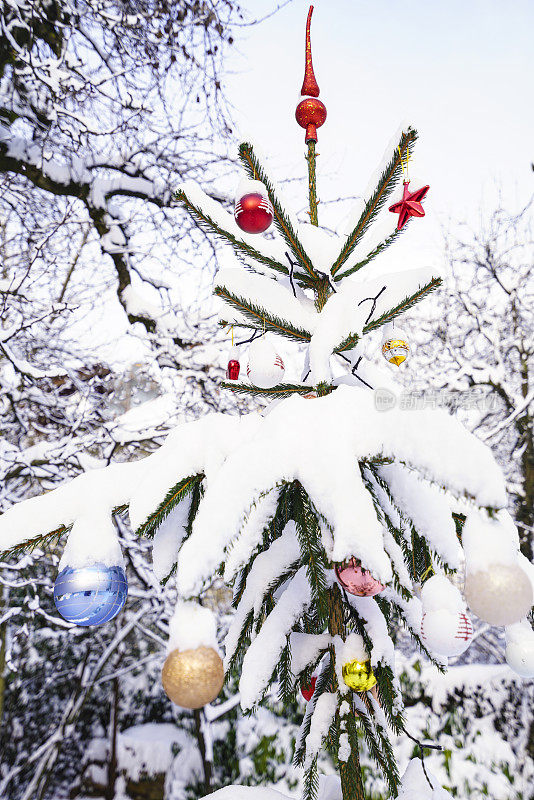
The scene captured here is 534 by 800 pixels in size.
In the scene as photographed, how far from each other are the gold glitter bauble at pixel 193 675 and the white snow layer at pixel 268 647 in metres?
0.28

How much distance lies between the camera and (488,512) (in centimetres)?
64

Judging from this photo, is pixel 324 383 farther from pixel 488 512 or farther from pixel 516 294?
pixel 516 294

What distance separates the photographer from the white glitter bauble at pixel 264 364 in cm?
121

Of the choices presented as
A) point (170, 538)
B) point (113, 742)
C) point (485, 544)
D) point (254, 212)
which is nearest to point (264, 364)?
point (254, 212)

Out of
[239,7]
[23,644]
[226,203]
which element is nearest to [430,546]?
[226,203]

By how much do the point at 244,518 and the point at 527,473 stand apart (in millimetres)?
6570

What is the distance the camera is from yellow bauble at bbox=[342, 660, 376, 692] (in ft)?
3.15

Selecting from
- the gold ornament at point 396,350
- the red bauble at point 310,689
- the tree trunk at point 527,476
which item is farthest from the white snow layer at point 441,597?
the tree trunk at point 527,476

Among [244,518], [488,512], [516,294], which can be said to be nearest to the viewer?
[488,512]

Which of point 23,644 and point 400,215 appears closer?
point 400,215

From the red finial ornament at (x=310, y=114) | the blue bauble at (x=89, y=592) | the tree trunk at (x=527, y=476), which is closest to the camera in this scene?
the blue bauble at (x=89, y=592)

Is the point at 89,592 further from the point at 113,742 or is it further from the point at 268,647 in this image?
the point at 113,742

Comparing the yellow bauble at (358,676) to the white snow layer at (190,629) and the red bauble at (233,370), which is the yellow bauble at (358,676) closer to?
the white snow layer at (190,629)

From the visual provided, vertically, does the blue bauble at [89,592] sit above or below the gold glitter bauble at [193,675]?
below
